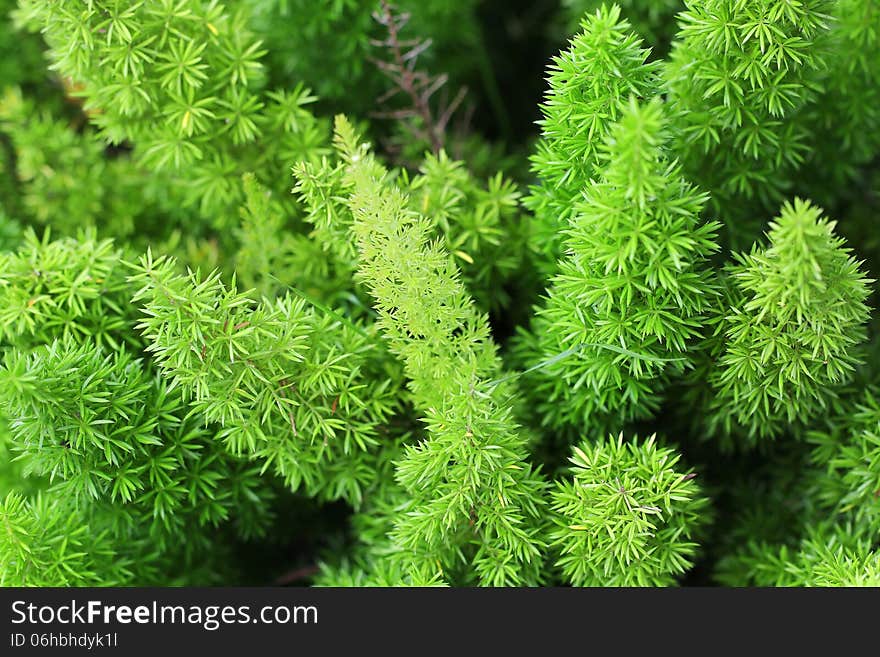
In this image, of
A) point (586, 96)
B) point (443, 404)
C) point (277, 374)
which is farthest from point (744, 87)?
point (277, 374)

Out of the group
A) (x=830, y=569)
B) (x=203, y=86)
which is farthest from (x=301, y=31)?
(x=830, y=569)

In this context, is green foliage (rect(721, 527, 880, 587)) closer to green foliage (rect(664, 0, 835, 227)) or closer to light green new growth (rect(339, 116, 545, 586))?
light green new growth (rect(339, 116, 545, 586))

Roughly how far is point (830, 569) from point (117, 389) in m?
0.71

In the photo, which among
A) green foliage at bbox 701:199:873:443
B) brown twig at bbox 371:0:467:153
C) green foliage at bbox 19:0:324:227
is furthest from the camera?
brown twig at bbox 371:0:467:153

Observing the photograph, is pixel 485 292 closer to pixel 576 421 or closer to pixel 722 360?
pixel 576 421

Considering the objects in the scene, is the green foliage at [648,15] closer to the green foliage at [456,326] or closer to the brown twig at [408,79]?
the green foliage at [456,326]

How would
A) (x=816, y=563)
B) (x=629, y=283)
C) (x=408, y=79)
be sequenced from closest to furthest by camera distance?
(x=629, y=283) < (x=816, y=563) < (x=408, y=79)

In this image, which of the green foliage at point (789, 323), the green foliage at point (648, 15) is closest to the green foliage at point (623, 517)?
the green foliage at point (789, 323)

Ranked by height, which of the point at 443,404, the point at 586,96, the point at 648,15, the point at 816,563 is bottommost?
the point at 816,563

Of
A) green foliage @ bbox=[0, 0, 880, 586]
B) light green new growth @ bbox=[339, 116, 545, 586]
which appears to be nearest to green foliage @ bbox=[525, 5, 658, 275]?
green foliage @ bbox=[0, 0, 880, 586]

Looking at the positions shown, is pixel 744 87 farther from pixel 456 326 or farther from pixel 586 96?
pixel 456 326

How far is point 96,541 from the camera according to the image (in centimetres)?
88

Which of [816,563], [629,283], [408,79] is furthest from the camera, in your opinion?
[408,79]

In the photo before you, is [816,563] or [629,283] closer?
[629,283]
